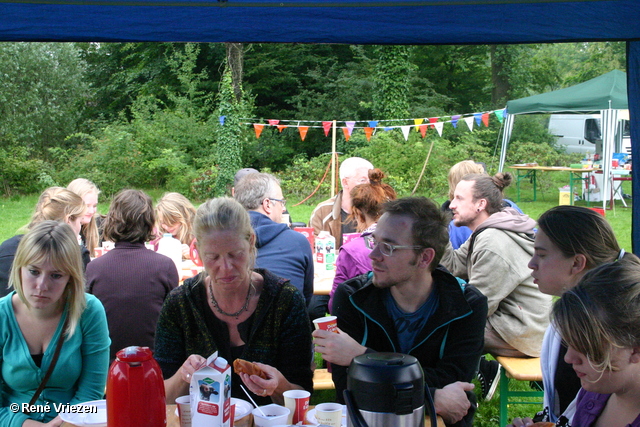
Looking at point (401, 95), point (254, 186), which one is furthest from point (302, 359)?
point (401, 95)

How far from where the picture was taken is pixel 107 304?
3.21 m

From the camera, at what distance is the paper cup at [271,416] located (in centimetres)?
185

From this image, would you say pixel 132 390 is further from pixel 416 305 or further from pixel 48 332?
pixel 416 305

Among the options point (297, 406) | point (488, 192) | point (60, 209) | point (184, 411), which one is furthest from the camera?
point (488, 192)

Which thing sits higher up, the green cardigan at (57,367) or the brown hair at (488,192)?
the brown hair at (488,192)

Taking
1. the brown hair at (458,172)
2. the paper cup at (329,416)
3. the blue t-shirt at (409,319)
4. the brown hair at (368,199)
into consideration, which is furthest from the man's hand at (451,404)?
the brown hair at (458,172)

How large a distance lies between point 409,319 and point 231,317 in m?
0.72

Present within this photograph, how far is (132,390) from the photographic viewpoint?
1695 mm

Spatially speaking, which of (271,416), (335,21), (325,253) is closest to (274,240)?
(325,253)

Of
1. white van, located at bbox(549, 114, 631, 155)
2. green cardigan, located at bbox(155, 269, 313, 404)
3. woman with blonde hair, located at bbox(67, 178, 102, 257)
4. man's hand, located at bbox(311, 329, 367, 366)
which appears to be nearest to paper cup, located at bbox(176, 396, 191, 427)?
man's hand, located at bbox(311, 329, 367, 366)

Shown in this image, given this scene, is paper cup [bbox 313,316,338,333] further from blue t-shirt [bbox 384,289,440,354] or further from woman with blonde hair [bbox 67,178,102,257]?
woman with blonde hair [bbox 67,178,102,257]

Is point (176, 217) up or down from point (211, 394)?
up

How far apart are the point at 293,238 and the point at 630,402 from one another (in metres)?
2.23

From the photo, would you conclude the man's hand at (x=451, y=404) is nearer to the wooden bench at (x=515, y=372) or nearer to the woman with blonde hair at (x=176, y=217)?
the wooden bench at (x=515, y=372)
